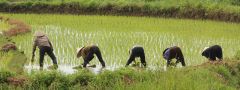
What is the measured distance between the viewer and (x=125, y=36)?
686 inches

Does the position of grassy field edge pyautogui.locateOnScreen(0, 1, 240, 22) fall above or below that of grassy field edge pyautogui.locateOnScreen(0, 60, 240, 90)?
below

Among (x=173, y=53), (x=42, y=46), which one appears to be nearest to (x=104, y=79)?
(x=173, y=53)

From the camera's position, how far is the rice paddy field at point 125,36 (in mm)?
13656

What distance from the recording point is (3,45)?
13.8 meters

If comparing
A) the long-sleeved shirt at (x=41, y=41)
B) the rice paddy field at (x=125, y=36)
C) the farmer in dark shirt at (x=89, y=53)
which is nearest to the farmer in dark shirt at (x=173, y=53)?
the rice paddy field at (x=125, y=36)

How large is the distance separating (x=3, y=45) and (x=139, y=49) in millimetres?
4175

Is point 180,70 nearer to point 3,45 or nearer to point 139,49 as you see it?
point 139,49

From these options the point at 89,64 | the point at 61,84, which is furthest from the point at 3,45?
the point at 61,84

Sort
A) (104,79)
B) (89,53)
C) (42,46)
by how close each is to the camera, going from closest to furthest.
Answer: (104,79)
(89,53)
(42,46)

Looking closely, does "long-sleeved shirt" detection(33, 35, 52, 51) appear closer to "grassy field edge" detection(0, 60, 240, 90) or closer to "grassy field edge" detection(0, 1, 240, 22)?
"grassy field edge" detection(0, 60, 240, 90)

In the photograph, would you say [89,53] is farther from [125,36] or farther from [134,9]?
[134,9]

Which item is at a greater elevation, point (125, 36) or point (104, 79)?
point (104, 79)

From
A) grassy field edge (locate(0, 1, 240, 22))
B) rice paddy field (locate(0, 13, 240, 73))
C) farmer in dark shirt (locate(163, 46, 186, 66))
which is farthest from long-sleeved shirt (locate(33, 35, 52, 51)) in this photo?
grassy field edge (locate(0, 1, 240, 22))

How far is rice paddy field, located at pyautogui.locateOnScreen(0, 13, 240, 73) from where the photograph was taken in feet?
44.8
